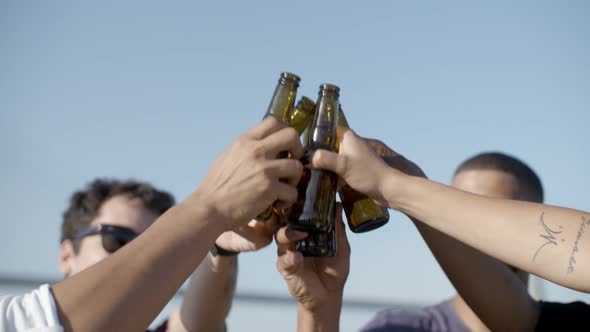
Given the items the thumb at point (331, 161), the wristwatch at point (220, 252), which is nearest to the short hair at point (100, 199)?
the wristwatch at point (220, 252)

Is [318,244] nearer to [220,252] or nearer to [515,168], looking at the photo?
[220,252]

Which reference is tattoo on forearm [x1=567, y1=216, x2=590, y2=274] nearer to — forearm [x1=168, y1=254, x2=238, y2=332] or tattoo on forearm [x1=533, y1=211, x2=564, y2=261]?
tattoo on forearm [x1=533, y1=211, x2=564, y2=261]

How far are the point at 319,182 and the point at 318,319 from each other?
0.48 m

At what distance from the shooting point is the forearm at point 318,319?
2066 millimetres

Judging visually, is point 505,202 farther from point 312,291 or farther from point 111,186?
point 111,186

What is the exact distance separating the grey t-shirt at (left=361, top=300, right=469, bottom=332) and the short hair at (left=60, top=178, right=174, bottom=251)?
112 centimetres

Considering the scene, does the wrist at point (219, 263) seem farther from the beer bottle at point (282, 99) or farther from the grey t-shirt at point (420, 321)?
the grey t-shirt at point (420, 321)

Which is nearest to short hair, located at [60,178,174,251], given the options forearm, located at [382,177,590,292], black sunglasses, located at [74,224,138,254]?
black sunglasses, located at [74,224,138,254]

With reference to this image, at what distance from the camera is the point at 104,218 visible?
296cm

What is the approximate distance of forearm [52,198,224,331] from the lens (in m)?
1.37

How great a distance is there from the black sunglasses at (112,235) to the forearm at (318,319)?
107cm

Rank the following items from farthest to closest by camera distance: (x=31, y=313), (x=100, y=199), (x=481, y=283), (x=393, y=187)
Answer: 1. (x=100, y=199)
2. (x=481, y=283)
3. (x=393, y=187)
4. (x=31, y=313)

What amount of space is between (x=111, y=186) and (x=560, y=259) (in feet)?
7.29

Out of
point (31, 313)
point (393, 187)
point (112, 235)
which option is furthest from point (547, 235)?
point (112, 235)
